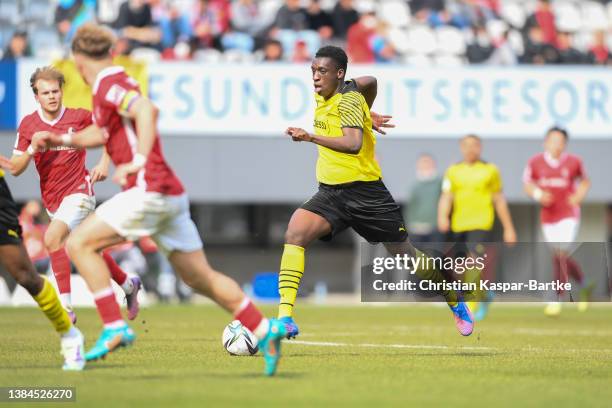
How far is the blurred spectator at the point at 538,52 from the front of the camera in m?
25.2

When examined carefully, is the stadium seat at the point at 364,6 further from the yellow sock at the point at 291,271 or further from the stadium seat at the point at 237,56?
the yellow sock at the point at 291,271

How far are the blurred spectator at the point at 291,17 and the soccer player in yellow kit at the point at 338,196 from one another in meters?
13.6

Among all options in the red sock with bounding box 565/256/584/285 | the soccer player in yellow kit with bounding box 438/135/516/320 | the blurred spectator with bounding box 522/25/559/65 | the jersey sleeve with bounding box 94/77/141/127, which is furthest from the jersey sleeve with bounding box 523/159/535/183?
the jersey sleeve with bounding box 94/77/141/127

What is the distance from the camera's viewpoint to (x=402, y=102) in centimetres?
2405

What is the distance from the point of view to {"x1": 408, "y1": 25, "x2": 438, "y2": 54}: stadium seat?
25.5 metres

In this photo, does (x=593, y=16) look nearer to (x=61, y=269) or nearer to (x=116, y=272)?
(x=116, y=272)

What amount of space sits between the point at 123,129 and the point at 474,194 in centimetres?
959

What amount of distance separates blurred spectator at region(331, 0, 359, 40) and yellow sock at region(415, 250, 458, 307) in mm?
14089

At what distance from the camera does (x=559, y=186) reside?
748 inches

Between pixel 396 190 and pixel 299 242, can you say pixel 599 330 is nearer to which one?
pixel 299 242

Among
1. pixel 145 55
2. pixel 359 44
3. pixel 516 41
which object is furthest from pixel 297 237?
pixel 516 41

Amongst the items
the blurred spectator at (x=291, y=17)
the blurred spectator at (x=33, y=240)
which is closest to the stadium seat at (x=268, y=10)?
the blurred spectator at (x=291, y=17)

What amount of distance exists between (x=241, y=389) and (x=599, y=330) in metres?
8.37

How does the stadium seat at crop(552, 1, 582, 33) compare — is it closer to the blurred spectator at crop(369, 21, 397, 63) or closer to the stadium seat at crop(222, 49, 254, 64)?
the blurred spectator at crop(369, 21, 397, 63)
